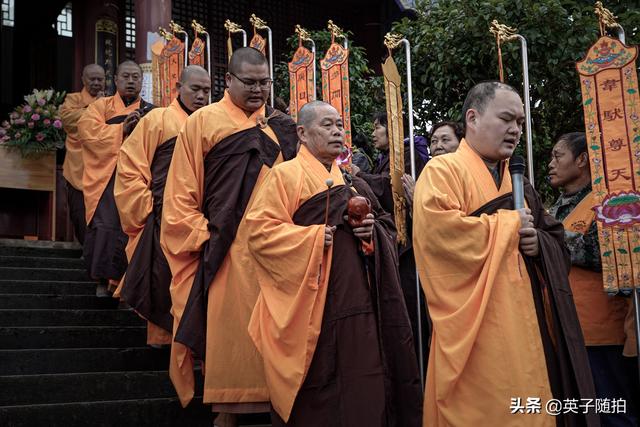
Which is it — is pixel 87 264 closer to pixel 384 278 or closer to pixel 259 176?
pixel 259 176

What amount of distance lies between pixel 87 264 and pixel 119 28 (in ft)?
19.3

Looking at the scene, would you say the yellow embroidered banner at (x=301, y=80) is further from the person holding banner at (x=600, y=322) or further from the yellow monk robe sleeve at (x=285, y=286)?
the person holding banner at (x=600, y=322)

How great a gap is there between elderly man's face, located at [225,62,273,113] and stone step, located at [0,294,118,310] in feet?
8.33

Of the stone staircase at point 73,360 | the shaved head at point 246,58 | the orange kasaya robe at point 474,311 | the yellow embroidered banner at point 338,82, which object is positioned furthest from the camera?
the yellow embroidered banner at point 338,82

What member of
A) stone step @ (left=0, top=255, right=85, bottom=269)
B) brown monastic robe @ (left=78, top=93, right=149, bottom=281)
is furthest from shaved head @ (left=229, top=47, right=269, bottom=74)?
stone step @ (left=0, top=255, right=85, bottom=269)

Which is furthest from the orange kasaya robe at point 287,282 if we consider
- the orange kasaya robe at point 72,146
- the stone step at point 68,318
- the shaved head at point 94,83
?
the shaved head at point 94,83

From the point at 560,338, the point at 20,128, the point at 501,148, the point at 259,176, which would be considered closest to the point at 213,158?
the point at 259,176

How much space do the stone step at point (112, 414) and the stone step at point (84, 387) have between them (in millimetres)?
317

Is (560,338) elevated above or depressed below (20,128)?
below

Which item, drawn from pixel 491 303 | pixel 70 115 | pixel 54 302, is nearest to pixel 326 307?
pixel 491 303

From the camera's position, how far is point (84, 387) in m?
5.15

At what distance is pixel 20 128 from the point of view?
29.2 ft

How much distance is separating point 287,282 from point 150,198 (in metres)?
1.96

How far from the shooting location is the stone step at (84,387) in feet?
16.2
